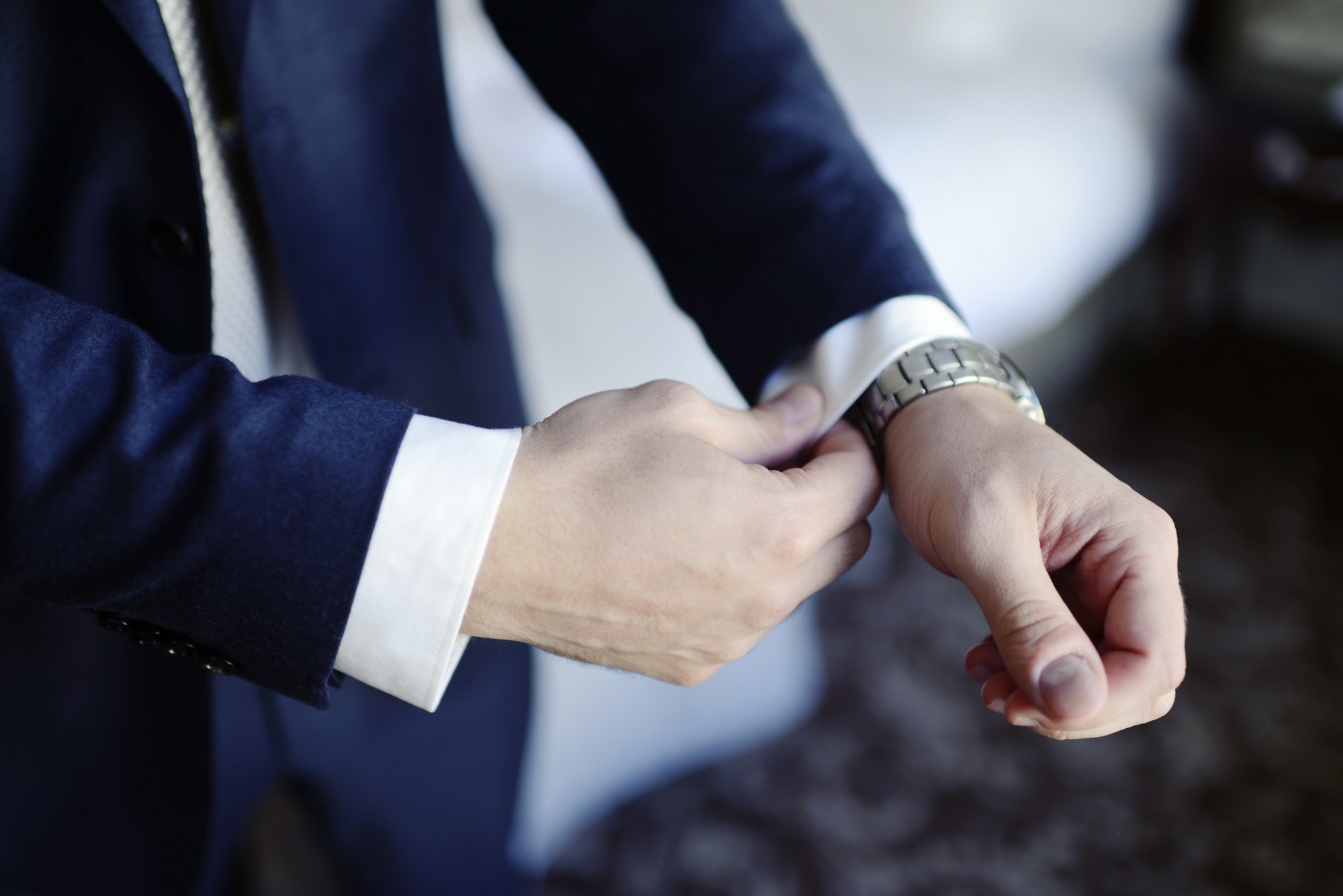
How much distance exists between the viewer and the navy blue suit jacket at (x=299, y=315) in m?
0.52

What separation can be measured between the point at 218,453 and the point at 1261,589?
6.29 ft

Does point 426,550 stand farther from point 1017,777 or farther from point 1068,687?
point 1017,777

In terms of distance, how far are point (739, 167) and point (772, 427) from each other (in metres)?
0.23

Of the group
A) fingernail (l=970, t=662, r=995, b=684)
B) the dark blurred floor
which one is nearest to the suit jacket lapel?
fingernail (l=970, t=662, r=995, b=684)

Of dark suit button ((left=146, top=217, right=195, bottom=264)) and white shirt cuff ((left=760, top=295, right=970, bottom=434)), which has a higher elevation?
dark suit button ((left=146, top=217, right=195, bottom=264))

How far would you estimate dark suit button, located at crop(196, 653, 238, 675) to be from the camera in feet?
1.96

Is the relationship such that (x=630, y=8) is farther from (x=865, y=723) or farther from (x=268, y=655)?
(x=865, y=723)

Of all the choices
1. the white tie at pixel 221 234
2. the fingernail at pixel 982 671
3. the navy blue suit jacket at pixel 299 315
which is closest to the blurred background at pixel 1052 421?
the navy blue suit jacket at pixel 299 315

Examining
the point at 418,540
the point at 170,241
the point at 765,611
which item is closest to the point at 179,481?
the point at 418,540

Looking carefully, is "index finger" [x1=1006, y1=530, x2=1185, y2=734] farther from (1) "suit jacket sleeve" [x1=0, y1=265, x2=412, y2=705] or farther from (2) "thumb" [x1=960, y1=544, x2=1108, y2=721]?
(1) "suit jacket sleeve" [x1=0, y1=265, x2=412, y2=705]

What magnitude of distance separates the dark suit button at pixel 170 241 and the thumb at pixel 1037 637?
0.57m

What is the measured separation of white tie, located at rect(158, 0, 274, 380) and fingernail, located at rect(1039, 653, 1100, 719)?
0.59 meters

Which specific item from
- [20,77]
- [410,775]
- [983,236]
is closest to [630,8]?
[20,77]

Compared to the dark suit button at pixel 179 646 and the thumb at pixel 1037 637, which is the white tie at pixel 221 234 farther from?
the thumb at pixel 1037 637
